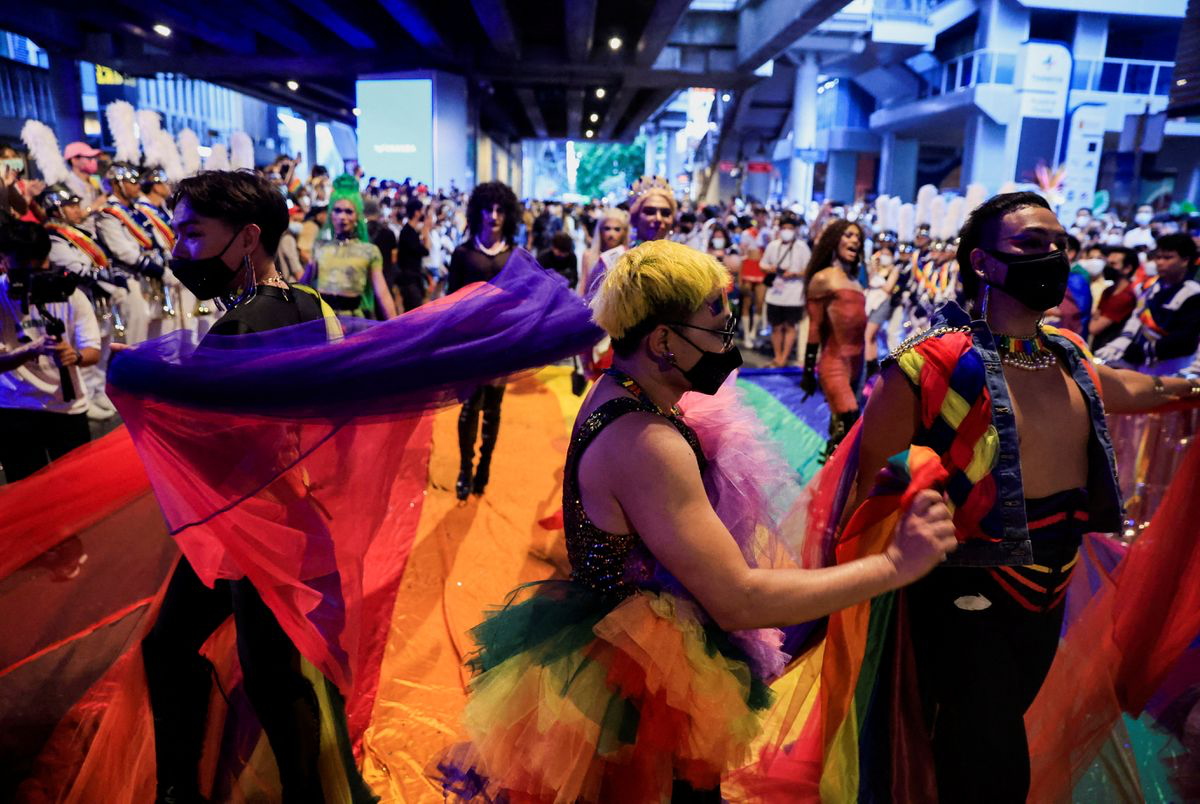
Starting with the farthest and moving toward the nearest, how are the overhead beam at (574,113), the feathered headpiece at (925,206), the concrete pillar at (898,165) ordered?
1. the concrete pillar at (898,165)
2. the overhead beam at (574,113)
3. the feathered headpiece at (925,206)

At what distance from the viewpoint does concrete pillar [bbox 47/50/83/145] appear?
2020 cm

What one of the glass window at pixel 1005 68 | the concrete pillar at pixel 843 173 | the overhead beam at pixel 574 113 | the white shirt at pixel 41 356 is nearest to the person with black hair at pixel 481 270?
the white shirt at pixel 41 356

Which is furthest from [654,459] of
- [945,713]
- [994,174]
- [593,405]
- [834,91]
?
[834,91]

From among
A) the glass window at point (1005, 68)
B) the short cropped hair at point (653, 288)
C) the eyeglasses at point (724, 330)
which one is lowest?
the eyeglasses at point (724, 330)

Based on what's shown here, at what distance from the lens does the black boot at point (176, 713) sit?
229 cm

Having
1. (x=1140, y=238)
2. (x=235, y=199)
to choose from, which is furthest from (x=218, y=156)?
(x=1140, y=238)

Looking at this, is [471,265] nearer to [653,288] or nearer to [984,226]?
[984,226]

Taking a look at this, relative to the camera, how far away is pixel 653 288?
5.33 feet

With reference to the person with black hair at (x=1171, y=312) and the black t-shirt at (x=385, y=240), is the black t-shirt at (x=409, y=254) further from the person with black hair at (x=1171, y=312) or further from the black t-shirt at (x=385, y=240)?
the person with black hair at (x=1171, y=312)

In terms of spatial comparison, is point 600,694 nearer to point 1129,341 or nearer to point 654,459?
point 654,459

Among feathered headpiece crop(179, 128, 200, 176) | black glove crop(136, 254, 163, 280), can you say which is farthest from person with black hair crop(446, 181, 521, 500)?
feathered headpiece crop(179, 128, 200, 176)

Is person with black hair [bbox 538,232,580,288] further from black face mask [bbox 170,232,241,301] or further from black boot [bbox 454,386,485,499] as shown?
black face mask [bbox 170,232,241,301]

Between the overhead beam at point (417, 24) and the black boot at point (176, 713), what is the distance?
47.0ft

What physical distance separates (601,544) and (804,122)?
3362 cm
